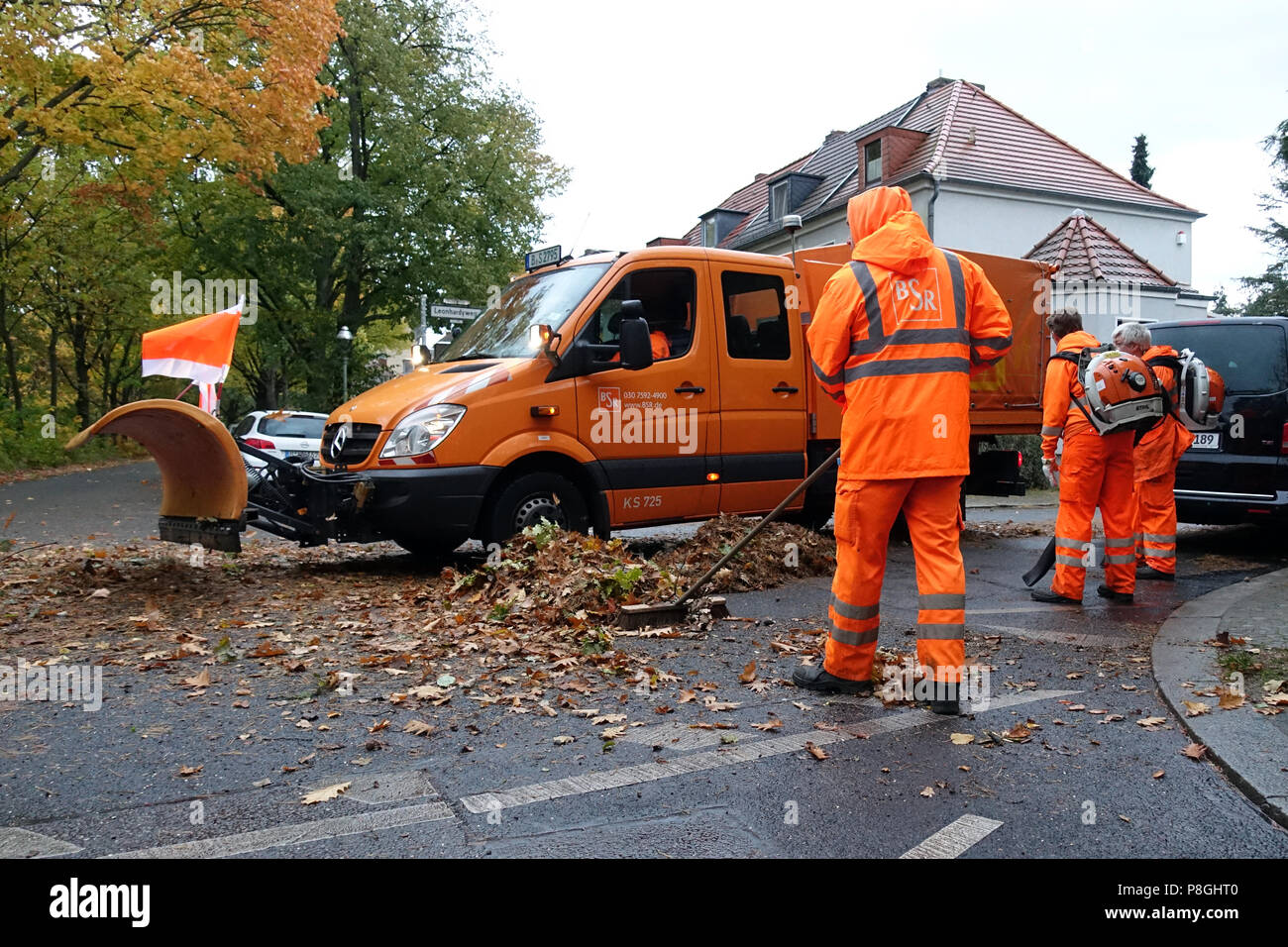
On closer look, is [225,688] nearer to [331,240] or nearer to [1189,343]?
[1189,343]

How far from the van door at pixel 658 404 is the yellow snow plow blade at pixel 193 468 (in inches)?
95.3

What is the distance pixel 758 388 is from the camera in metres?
8.28

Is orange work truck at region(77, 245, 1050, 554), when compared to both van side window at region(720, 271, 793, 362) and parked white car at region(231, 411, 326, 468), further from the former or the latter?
parked white car at region(231, 411, 326, 468)

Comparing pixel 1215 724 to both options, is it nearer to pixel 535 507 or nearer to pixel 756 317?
pixel 535 507

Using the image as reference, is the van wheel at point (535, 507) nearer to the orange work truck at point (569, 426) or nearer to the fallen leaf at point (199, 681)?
the orange work truck at point (569, 426)

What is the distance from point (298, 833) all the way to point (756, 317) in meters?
6.35

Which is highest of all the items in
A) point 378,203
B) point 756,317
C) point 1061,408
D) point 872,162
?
point 872,162

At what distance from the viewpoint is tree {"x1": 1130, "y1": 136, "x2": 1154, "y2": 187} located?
51.6 metres

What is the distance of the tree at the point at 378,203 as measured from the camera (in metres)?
26.5

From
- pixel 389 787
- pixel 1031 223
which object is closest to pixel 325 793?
pixel 389 787

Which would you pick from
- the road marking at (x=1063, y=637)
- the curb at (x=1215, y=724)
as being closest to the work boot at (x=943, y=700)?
the curb at (x=1215, y=724)

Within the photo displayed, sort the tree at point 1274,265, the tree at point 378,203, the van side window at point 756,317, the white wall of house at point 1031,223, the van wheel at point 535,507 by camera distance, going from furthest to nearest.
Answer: the tree at point 1274,265 < the white wall of house at point 1031,223 < the tree at point 378,203 < the van side window at point 756,317 < the van wheel at point 535,507
